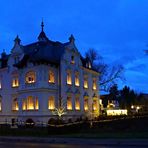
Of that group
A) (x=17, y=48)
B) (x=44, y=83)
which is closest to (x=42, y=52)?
(x=17, y=48)

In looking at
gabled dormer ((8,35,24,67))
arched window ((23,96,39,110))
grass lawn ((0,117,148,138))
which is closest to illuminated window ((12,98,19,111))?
arched window ((23,96,39,110))

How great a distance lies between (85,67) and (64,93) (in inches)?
347

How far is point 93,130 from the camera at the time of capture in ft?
130

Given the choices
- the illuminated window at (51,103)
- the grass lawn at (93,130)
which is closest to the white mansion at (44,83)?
the illuminated window at (51,103)

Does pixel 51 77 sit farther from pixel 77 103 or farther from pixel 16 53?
pixel 16 53

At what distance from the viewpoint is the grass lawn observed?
35.8m

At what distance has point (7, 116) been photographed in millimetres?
56781

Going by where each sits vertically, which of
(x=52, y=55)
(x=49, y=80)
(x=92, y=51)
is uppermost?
(x=92, y=51)

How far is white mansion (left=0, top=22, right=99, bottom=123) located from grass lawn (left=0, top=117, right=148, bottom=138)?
7.32m

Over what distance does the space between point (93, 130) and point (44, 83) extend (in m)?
13.2

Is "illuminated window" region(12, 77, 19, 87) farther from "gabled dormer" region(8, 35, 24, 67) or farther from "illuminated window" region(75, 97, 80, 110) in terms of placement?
"illuminated window" region(75, 97, 80, 110)

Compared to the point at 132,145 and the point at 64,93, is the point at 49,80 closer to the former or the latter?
the point at 64,93

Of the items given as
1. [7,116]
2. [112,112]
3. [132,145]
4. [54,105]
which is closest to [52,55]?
[54,105]

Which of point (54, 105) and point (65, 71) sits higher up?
point (65, 71)
